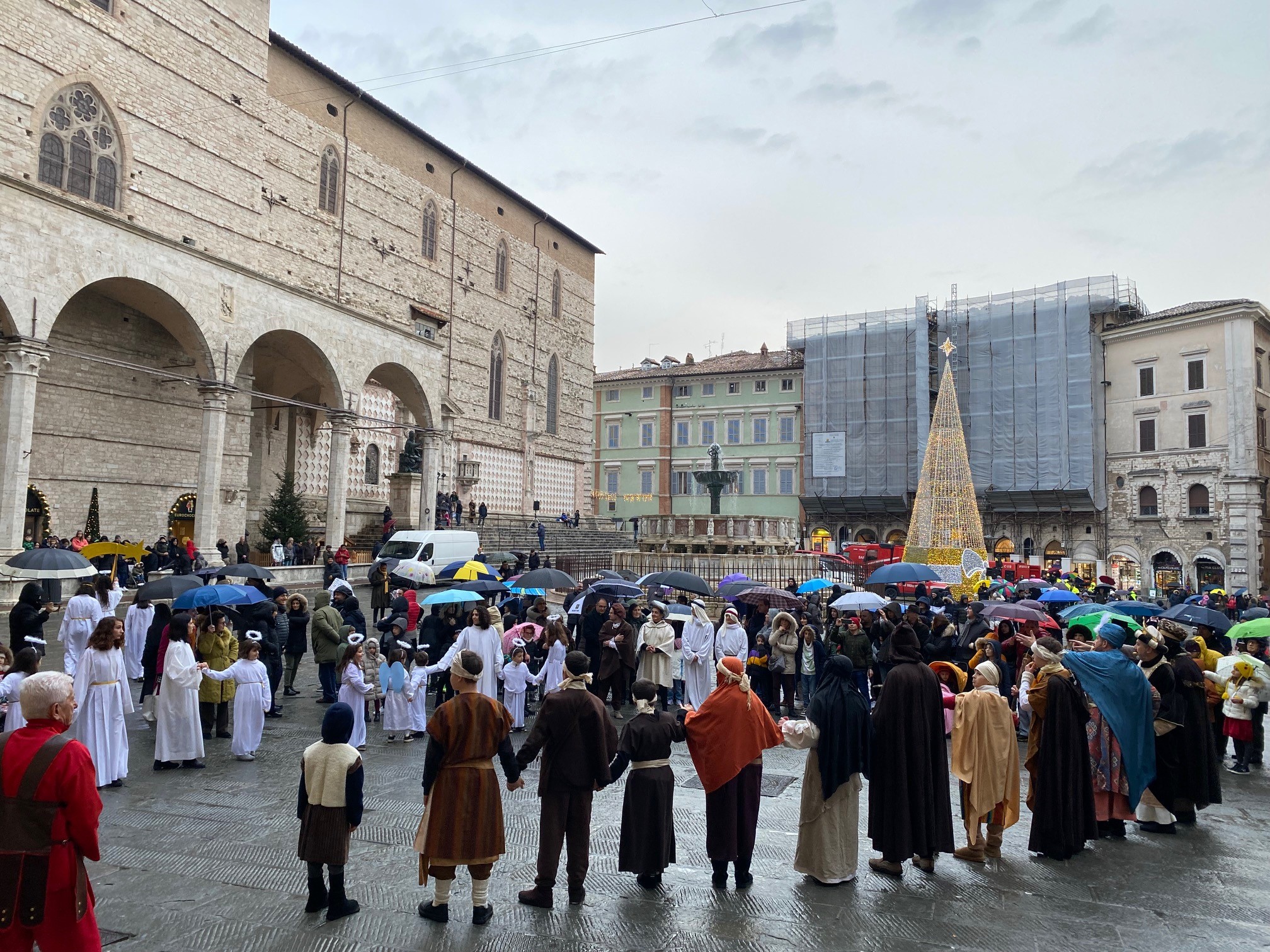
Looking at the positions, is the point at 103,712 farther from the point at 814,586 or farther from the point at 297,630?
the point at 814,586

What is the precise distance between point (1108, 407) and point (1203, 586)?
884 centimetres

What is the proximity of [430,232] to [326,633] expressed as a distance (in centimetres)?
2680

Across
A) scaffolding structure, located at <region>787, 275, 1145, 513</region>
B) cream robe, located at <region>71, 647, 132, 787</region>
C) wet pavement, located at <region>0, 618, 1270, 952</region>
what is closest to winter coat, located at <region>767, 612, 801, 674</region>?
wet pavement, located at <region>0, 618, 1270, 952</region>

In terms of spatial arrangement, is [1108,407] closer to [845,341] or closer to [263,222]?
[845,341]

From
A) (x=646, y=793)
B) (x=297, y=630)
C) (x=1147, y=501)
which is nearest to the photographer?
(x=646, y=793)

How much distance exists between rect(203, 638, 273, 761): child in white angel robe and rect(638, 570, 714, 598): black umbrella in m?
6.22

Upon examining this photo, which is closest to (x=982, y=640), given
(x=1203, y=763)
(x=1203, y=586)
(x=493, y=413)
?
(x=1203, y=763)

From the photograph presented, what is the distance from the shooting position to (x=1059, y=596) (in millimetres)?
14383

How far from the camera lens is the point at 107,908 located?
4387mm

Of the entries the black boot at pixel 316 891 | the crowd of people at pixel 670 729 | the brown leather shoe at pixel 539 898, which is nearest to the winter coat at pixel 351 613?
the crowd of people at pixel 670 729

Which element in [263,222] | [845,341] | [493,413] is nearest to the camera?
[263,222]

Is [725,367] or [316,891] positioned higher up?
[725,367]

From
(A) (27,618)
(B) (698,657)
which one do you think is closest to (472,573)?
(B) (698,657)

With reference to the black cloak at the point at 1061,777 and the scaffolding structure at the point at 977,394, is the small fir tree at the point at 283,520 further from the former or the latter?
the scaffolding structure at the point at 977,394
